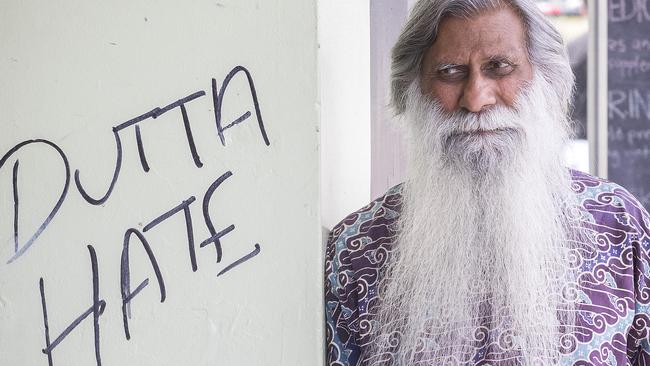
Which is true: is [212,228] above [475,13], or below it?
below

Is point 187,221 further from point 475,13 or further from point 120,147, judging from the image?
point 475,13

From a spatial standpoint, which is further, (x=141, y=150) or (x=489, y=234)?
(x=489, y=234)

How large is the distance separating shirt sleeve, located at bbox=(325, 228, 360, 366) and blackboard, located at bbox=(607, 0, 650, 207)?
2.32 m

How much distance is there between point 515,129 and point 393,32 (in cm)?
86

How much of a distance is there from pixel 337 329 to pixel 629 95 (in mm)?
2457

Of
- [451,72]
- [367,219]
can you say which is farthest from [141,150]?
[451,72]

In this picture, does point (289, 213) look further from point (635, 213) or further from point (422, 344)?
point (635, 213)

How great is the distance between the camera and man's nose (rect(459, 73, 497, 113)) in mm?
1808

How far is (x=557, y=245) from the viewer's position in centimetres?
181

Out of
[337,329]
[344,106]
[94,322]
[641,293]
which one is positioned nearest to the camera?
[94,322]

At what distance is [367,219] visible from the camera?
1.92m

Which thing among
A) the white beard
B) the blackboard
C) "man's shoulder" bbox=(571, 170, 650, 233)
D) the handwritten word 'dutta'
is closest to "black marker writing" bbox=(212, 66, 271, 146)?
the handwritten word 'dutta'

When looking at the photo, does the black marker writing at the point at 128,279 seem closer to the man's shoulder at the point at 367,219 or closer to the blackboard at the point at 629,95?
the man's shoulder at the point at 367,219

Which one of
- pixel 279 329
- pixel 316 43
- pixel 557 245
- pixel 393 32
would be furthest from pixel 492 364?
pixel 393 32
